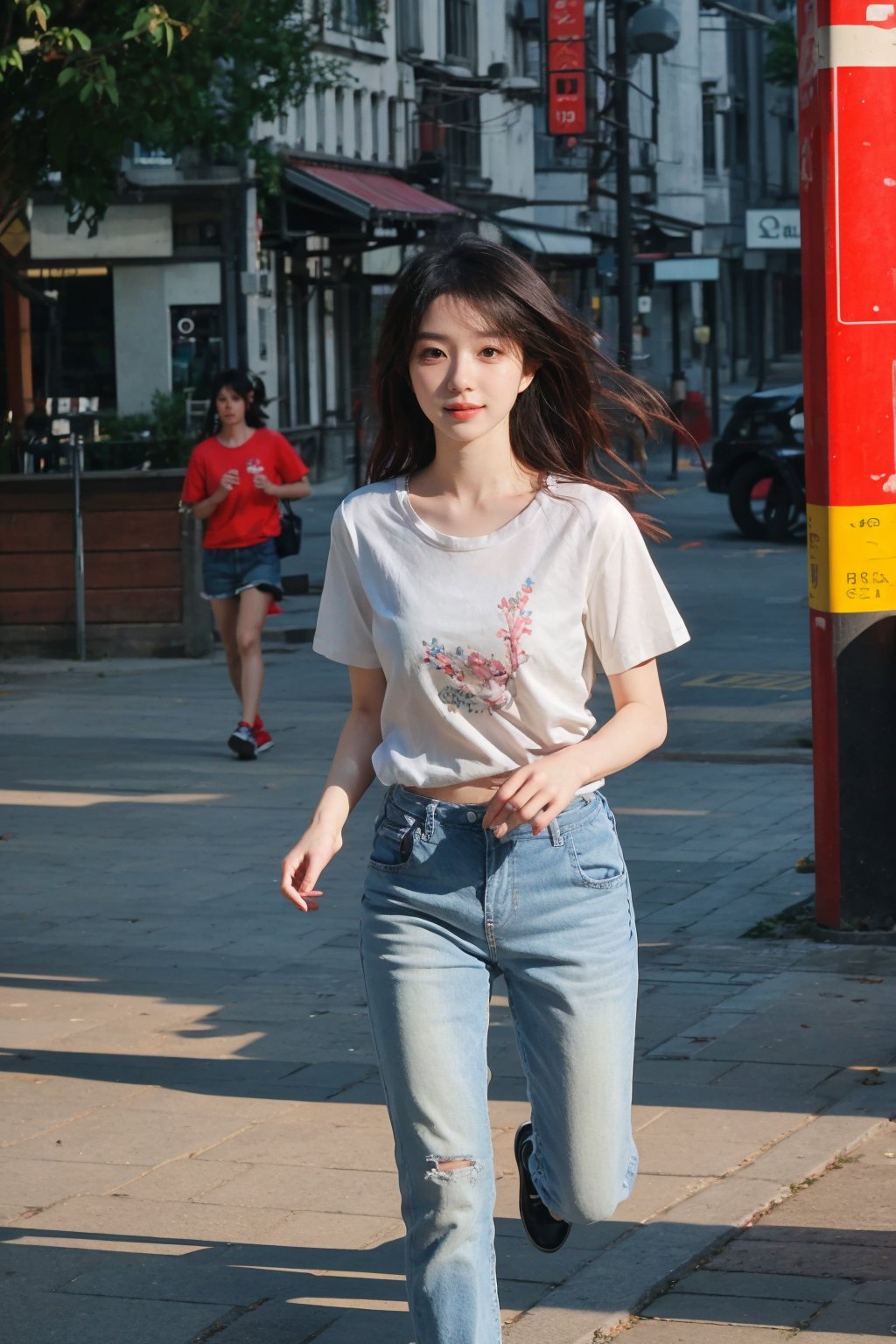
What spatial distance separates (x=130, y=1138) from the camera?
5105mm

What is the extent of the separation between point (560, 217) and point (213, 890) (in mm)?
40811

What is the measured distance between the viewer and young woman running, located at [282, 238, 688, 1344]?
330 centimetres

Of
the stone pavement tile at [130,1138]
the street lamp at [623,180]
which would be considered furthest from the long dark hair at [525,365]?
Result: the street lamp at [623,180]

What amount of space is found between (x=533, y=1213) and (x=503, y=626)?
100 centimetres

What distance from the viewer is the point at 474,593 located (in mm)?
3379

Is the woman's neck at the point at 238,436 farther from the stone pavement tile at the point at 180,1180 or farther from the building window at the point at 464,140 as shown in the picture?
the building window at the point at 464,140

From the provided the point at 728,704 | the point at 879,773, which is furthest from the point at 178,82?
the point at 879,773

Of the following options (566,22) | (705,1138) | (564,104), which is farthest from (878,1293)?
(566,22)

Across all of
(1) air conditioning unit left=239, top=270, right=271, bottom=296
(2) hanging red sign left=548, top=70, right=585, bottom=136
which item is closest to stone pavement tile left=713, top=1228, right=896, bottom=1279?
(1) air conditioning unit left=239, top=270, right=271, bottom=296

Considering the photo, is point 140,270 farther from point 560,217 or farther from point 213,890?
point 213,890

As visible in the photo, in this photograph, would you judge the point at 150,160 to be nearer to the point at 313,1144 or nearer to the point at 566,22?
the point at 566,22

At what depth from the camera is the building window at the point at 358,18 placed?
2719 centimetres

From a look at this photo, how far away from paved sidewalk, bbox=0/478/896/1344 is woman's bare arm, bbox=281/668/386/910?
3.13 feet

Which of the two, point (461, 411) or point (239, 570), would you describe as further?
point (239, 570)
